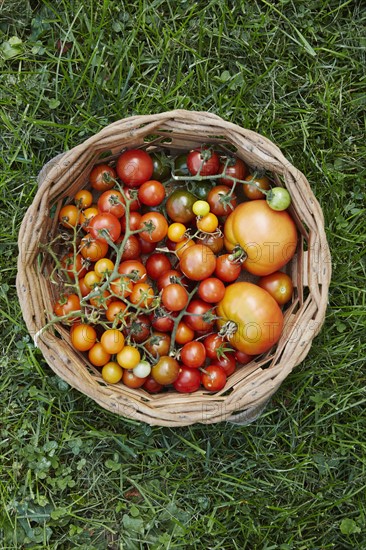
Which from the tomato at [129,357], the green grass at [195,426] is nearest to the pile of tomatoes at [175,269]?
the tomato at [129,357]

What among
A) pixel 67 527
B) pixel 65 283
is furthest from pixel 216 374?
pixel 67 527

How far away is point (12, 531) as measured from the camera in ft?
8.13

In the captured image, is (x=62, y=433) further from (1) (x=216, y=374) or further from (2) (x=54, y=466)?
(1) (x=216, y=374)

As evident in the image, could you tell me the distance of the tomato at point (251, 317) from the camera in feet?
7.23

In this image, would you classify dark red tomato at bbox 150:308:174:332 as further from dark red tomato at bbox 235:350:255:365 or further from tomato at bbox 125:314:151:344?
dark red tomato at bbox 235:350:255:365

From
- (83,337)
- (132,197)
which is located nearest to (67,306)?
(83,337)

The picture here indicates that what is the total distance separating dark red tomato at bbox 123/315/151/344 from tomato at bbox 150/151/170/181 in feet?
1.78

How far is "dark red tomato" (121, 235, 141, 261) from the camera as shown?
2.34 m

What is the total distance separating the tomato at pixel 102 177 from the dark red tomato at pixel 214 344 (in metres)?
0.68

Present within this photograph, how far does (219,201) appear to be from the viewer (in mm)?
2324

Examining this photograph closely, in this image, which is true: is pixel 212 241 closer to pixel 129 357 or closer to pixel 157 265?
pixel 157 265

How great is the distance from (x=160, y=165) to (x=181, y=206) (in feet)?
0.63

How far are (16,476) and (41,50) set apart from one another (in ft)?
5.69

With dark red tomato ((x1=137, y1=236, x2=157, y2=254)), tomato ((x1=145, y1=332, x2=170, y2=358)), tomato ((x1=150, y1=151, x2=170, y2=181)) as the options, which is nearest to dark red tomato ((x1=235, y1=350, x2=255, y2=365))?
tomato ((x1=145, y1=332, x2=170, y2=358))
